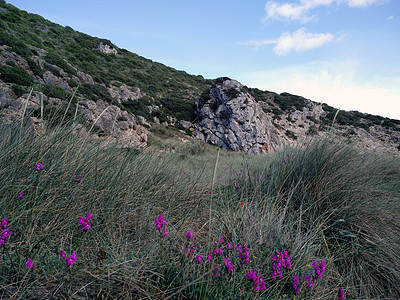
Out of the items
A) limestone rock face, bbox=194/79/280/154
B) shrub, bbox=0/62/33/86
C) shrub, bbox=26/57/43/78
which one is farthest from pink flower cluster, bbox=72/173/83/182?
limestone rock face, bbox=194/79/280/154

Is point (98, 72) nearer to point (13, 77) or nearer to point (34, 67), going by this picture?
point (34, 67)

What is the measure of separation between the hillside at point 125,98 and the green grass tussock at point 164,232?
1.37 m

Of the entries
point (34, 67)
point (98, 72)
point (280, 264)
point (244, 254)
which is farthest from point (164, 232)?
point (98, 72)

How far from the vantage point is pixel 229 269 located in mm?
1218

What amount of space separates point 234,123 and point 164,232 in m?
16.8

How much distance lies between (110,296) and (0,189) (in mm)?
985

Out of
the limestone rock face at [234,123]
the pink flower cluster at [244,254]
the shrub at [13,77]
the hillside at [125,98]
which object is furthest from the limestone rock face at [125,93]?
the pink flower cluster at [244,254]

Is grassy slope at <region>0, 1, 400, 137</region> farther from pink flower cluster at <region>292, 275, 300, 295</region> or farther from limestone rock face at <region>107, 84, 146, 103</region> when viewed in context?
pink flower cluster at <region>292, 275, 300, 295</region>

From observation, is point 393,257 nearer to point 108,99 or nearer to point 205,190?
point 205,190

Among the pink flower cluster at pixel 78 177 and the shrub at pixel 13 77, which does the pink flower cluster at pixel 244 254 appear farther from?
the shrub at pixel 13 77

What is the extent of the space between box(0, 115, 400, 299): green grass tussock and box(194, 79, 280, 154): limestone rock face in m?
14.2

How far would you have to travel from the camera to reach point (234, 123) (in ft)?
58.2


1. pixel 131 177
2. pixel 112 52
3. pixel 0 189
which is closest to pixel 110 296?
pixel 0 189

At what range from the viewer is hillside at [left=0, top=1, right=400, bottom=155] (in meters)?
8.97
